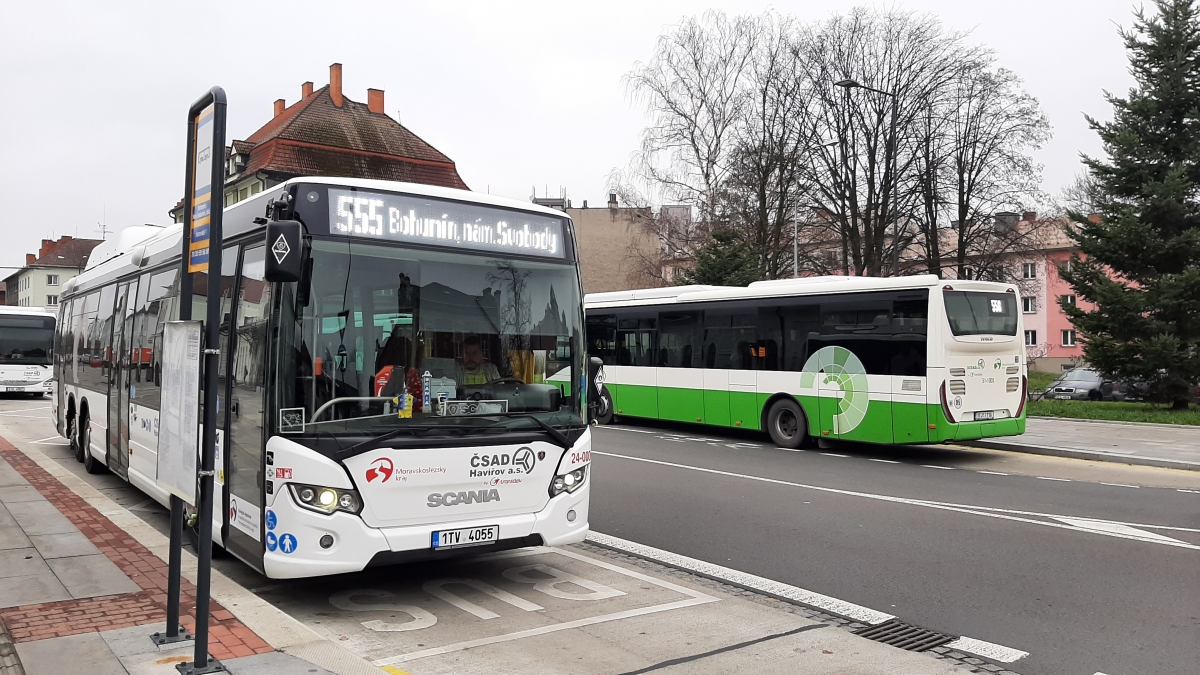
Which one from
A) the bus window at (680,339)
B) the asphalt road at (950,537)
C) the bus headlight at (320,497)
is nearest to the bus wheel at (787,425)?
the asphalt road at (950,537)

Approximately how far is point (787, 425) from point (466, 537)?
38.2ft

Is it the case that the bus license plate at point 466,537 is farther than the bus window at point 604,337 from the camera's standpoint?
No

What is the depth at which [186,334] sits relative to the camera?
5.24 metres

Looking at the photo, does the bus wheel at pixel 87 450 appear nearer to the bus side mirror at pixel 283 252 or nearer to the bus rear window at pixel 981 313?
the bus side mirror at pixel 283 252

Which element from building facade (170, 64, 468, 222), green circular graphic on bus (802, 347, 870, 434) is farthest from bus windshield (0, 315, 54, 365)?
green circular graphic on bus (802, 347, 870, 434)

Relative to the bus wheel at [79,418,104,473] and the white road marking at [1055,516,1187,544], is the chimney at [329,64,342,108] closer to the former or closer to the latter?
the bus wheel at [79,418,104,473]

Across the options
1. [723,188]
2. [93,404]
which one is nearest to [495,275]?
[93,404]

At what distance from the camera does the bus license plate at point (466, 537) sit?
653 cm

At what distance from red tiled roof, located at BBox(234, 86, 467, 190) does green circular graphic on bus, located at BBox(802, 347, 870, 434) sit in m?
38.5

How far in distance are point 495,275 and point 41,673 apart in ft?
12.2

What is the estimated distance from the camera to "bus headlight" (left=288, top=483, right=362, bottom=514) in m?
6.18

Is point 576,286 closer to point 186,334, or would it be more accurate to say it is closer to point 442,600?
point 442,600

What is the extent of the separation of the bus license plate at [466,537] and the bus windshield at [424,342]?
72cm

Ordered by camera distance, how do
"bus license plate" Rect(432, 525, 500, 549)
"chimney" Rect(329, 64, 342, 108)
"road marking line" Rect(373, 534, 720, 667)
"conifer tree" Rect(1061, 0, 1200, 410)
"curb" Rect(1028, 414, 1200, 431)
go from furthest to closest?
"chimney" Rect(329, 64, 342, 108)
"conifer tree" Rect(1061, 0, 1200, 410)
"curb" Rect(1028, 414, 1200, 431)
"bus license plate" Rect(432, 525, 500, 549)
"road marking line" Rect(373, 534, 720, 667)
